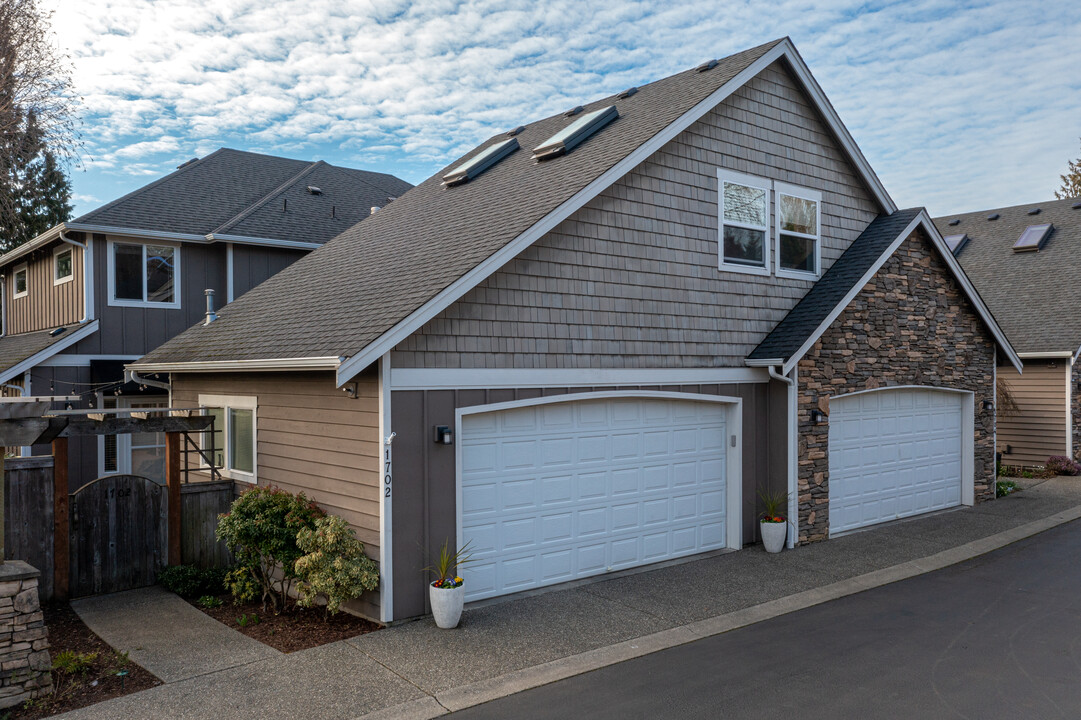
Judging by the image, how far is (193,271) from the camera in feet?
54.0

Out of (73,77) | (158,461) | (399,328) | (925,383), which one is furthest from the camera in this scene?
(73,77)

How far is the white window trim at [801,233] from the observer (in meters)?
11.9

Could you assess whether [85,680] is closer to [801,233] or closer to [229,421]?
[229,421]

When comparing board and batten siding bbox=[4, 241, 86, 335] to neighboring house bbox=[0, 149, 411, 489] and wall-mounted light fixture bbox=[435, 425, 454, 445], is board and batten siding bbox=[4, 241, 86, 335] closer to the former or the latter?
neighboring house bbox=[0, 149, 411, 489]

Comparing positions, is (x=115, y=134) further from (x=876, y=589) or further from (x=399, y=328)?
(x=876, y=589)

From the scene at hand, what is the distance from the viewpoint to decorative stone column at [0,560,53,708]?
606 centimetres

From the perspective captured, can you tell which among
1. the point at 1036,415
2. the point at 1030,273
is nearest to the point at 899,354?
Answer: the point at 1036,415

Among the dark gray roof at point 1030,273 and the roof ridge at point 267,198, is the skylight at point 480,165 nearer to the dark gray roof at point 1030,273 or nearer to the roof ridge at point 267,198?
the roof ridge at point 267,198

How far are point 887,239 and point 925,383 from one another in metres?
2.75

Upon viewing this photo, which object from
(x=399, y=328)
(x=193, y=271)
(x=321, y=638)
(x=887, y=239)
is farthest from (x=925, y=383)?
(x=193, y=271)

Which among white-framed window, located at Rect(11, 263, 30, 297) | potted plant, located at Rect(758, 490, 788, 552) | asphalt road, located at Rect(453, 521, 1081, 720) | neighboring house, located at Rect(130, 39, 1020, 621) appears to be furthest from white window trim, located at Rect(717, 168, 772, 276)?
white-framed window, located at Rect(11, 263, 30, 297)

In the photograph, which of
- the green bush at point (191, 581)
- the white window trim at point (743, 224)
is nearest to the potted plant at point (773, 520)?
the white window trim at point (743, 224)

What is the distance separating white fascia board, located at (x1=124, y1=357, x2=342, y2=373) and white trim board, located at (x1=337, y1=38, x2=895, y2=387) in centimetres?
40

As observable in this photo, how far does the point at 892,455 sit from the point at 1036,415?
8.58 metres
